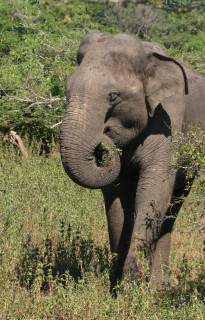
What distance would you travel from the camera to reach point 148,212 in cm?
752

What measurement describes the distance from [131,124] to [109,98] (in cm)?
40

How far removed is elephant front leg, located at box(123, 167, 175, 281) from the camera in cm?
739

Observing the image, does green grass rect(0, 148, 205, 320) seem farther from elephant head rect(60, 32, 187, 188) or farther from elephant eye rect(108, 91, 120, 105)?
elephant eye rect(108, 91, 120, 105)

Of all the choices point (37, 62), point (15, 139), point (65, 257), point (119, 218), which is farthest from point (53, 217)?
point (37, 62)

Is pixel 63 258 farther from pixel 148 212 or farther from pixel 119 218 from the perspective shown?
pixel 148 212

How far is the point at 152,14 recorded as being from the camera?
32.9 meters

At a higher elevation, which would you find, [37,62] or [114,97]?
[114,97]

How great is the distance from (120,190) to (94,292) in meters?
1.68

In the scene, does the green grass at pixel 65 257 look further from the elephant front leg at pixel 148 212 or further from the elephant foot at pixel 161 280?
the elephant front leg at pixel 148 212

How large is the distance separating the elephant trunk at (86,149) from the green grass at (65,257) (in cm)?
73

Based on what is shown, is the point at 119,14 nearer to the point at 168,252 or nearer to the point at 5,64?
the point at 5,64

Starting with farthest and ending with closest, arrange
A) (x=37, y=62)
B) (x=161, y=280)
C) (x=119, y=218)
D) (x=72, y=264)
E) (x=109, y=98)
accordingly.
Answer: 1. (x=37, y=62)
2. (x=119, y=218)
3. (x=72, y=264)
4. (x=161, y=280)
5. (x=109, y=98)

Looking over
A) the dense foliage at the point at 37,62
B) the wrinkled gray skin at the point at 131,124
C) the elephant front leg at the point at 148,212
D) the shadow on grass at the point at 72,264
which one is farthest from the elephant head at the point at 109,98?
the dense foliage at the point at 37,62

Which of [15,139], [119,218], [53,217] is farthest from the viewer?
[15,139]
